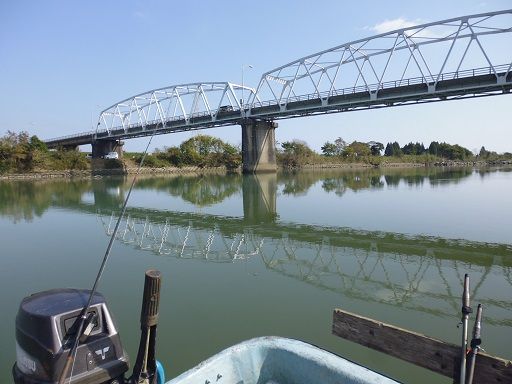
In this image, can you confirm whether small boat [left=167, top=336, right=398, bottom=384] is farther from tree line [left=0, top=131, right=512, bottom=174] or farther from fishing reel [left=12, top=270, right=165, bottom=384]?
tree line [left=0, top=131, right=512, bottom=174]

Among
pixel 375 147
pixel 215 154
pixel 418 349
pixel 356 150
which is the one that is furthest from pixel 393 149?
pixel 418 349

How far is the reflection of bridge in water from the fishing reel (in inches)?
177

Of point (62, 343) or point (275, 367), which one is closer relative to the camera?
point (62, 343)

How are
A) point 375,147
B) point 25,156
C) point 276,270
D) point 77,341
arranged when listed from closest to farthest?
point 77,341, point 276,270, point 25,156, point 375,147

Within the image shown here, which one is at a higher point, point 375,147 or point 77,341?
point 375,147

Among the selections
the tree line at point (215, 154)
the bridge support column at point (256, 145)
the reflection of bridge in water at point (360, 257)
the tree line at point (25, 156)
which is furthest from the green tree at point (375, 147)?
the reflection of bridge in water at point (360, 257)

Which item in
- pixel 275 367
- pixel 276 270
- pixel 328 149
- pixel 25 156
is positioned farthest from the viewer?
pixel 328 149

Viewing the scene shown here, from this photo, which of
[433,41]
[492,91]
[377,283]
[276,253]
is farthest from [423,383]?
[433,41]

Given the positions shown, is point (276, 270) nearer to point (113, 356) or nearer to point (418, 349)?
point (418, 349)

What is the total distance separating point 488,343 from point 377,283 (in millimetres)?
2514

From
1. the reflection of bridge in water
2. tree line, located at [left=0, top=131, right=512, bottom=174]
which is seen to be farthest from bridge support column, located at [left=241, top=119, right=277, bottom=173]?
the reflection of bridge in water

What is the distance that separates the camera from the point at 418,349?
284cm

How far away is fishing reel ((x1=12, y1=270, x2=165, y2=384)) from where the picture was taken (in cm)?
251

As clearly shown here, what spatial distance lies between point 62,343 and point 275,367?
5.31ft
